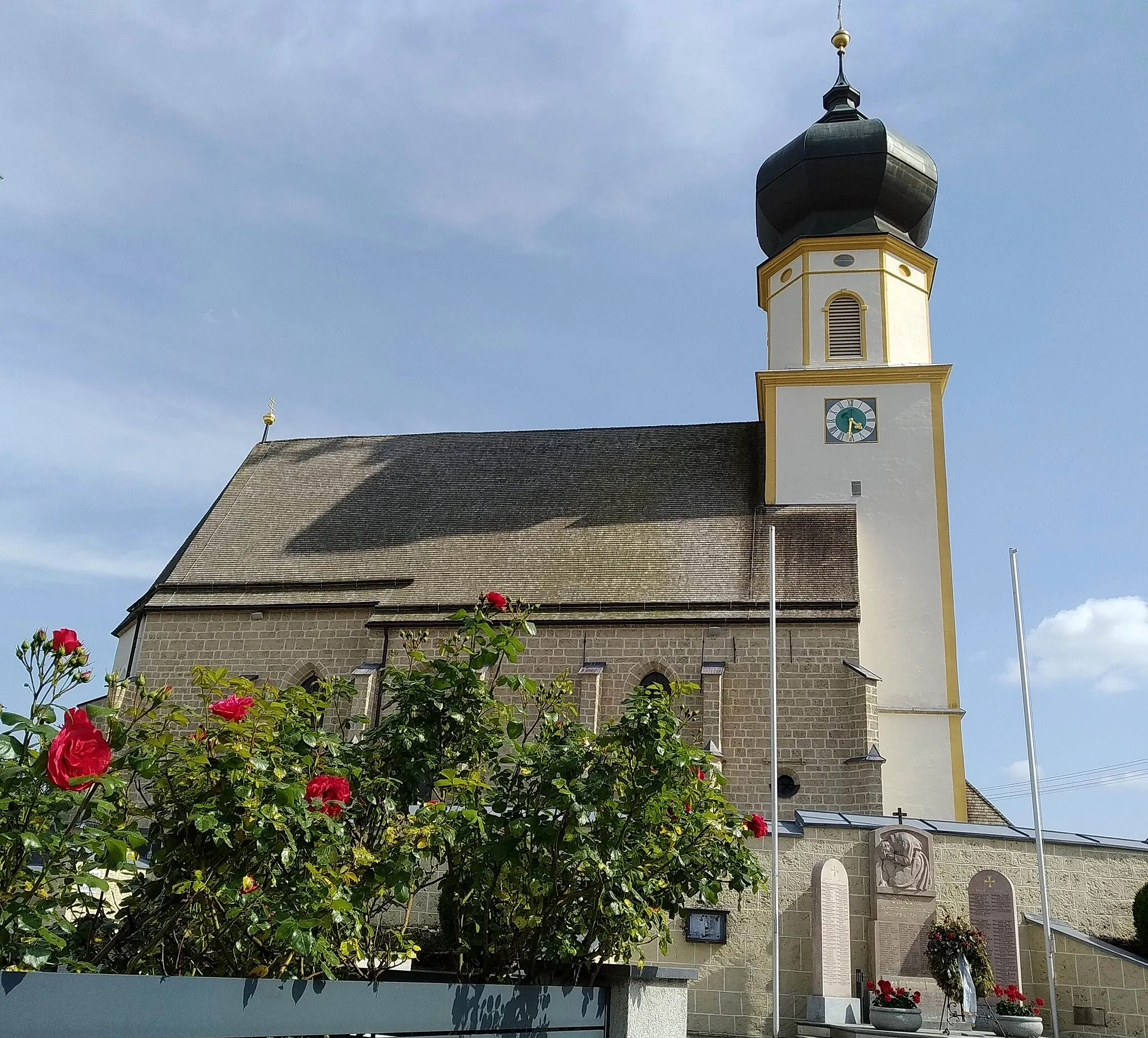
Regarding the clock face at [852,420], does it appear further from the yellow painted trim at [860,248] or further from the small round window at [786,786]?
the small round window at [786,786]

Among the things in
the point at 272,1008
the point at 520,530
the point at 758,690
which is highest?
the point at 520,530

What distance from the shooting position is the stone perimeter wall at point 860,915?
12383 mm

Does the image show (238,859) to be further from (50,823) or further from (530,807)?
(530,807)

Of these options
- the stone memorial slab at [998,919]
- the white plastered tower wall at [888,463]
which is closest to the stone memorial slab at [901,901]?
the stone memorial slab at [998,919]

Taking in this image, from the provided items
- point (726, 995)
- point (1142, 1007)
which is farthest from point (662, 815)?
point (1142, 1007)

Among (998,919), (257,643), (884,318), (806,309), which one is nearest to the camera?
(998,919)

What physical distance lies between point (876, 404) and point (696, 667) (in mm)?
6563

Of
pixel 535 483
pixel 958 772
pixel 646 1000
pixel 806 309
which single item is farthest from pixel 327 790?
pixel 806 309

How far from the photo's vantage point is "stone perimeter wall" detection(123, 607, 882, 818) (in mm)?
17891

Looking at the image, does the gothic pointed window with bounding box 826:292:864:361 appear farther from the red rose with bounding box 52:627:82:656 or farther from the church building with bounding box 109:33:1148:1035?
the red rose with bounding box 52:627:82:656

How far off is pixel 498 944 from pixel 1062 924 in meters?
9.90

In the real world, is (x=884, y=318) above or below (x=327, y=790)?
above

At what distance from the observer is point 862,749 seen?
17609 mm

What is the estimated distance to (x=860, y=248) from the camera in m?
22.6
